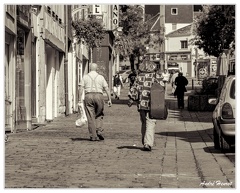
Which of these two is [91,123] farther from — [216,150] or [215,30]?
[215,30]

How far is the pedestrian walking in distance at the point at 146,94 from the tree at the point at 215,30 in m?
26.9

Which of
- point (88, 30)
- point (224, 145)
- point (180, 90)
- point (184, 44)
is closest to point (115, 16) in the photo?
point (180, 90)

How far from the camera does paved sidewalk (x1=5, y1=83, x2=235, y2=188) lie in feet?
31.4

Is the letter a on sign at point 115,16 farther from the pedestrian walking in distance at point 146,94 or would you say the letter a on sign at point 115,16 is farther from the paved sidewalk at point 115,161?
the pedestrian walking in distance at point 146,94

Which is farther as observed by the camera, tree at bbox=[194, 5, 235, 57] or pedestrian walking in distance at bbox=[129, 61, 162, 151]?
tree at bbox=[194, 5, 235, 57]

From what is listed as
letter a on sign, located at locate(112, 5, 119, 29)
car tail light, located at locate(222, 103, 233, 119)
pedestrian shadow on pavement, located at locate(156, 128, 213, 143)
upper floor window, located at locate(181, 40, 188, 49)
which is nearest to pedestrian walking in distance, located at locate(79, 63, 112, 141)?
pedestrian shadow on pavement, located at locate(156, 128, 213, 143)

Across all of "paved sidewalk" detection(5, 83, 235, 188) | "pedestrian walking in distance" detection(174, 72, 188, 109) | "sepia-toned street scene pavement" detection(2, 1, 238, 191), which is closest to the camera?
"paved sidewalk" detection(5, 83, 235, 188)

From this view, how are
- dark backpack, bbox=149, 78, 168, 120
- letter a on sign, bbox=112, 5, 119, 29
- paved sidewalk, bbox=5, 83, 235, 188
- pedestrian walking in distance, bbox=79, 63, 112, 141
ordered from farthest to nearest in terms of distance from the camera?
1. letter a on sign, bbox=112, 5, 119, 29
2. pedestrian walking in distance, bbox=79, 63, 112, 141
3. dark backpack, bbox=149, 78, 168, 120
4. paved sidewalk, bbox=5, 83, 235, 188

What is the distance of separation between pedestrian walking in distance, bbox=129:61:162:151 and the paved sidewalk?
267 mm

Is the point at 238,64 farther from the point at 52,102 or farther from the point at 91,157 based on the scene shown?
the point at 52,102

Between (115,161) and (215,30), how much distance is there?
3726cm

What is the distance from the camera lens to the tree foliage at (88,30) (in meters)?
33.8

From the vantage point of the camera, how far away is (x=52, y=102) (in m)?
27.9

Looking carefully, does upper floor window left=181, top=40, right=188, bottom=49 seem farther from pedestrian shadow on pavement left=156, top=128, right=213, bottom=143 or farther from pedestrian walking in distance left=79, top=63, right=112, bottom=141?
pedestrian walking in distance left=79, top=63, right=112, bottom=141
